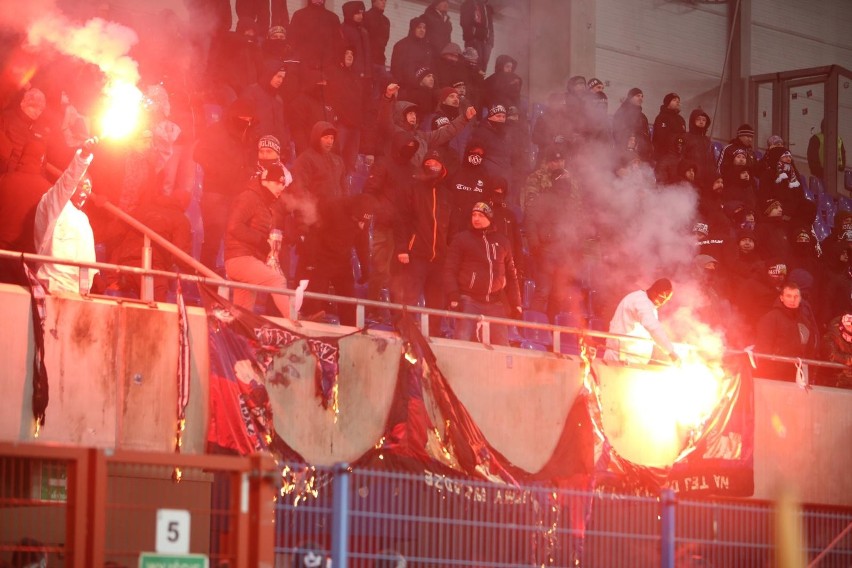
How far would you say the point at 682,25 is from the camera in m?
26.6

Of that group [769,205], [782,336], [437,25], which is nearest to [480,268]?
[782,336]

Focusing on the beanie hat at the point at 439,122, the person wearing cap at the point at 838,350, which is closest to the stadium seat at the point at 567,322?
the beanie hat at the point at 439,122

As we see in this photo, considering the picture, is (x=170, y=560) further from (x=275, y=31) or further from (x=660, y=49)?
(x=660, y=49)

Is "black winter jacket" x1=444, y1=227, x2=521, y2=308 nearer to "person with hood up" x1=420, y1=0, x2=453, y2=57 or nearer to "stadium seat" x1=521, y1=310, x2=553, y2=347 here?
"stadium seat" x1=521, y1=310, x2=553, y2=347

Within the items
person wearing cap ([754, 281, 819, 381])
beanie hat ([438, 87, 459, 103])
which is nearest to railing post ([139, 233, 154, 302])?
beanie hat ([438, 87, 459, 103])

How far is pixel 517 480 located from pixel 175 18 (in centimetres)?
672

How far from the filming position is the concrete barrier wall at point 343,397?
11.1 metres

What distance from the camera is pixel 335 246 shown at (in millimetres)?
14531

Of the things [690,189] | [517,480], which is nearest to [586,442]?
[517,480]

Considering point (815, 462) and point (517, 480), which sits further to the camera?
point (815, 462)

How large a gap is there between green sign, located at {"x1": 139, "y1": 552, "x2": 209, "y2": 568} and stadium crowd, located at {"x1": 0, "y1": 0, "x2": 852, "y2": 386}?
4470 mm

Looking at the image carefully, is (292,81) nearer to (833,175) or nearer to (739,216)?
(739,216)

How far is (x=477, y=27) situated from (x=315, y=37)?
4.37 m

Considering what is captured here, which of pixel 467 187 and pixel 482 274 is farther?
pixel 467 187
